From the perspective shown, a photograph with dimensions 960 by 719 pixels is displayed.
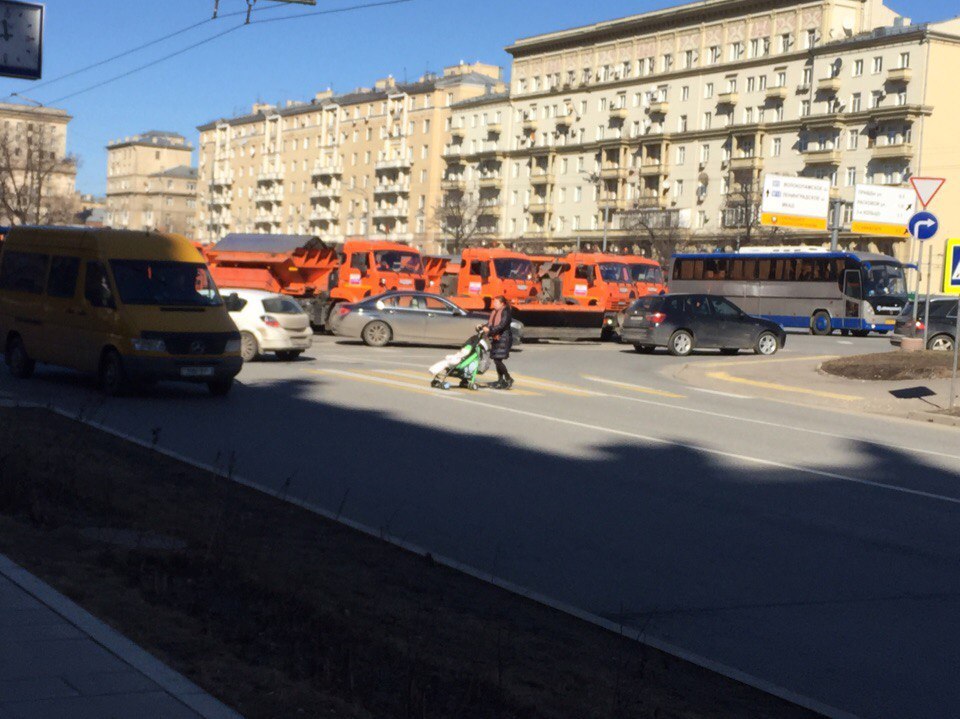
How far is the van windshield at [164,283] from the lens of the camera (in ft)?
61.9

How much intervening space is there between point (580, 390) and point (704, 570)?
14880mm

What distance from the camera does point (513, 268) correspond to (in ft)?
139

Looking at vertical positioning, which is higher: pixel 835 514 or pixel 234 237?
pixel 234 237

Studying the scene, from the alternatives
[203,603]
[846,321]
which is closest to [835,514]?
[203,603]

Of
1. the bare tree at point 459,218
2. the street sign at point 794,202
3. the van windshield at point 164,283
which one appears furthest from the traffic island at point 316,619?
the bare tree at point 459,218

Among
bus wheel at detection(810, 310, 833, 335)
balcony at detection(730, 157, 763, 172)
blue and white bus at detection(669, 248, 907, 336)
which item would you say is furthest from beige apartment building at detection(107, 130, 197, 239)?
bus wheel at detection(810, 310, 833, 335)

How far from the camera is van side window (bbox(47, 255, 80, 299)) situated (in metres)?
19.2

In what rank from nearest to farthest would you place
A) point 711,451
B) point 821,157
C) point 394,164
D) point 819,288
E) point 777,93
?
point 711,451 → point 819,288 → point 821,157 → point 777,93 → point 394,164

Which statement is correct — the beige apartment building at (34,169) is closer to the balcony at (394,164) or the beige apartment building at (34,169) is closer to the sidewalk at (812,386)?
the balcony at (394,164)

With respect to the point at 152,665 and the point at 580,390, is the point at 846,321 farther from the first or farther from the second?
the point at 152,665

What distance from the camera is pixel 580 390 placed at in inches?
936

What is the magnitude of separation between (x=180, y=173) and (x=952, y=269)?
16480cm

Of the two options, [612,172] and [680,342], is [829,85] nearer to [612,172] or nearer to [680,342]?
[612,172]

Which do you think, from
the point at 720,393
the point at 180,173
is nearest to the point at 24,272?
the point at 720,393
